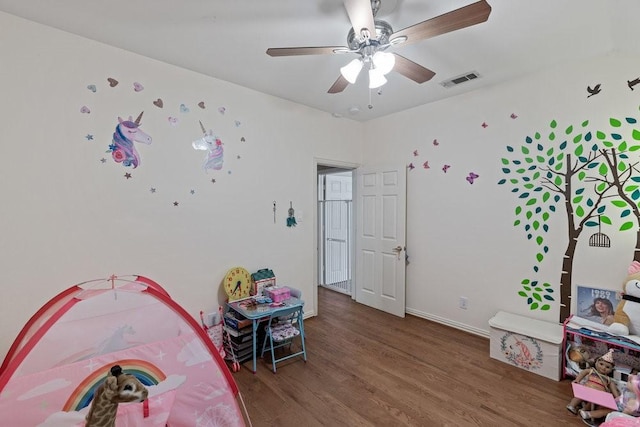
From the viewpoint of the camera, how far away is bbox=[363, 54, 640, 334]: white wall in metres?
2.52

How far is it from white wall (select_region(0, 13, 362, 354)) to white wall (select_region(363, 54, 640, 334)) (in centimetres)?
151

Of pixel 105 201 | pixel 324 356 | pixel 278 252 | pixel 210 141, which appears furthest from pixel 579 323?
pixel 105 201

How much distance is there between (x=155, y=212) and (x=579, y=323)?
144 inches

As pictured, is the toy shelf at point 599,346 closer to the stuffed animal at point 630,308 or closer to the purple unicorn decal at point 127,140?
the stuffed animal at point 630,308

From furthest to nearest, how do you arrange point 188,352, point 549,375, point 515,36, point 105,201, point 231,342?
point 231,342 < point 549,375 < point 105,201 < point 515,36 < point 188,352

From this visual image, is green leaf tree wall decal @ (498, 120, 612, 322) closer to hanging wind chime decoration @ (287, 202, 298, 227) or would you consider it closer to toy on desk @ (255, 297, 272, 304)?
hanging wind chime decoration @ (287, 202, 298, 227)

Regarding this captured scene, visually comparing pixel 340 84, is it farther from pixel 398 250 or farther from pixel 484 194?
pixel 398 250

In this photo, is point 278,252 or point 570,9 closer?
point 570,9

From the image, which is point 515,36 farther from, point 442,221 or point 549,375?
point 549,375

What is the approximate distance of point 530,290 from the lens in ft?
9.55

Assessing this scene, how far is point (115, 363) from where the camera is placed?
5.41 feet

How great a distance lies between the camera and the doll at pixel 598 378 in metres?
2.06

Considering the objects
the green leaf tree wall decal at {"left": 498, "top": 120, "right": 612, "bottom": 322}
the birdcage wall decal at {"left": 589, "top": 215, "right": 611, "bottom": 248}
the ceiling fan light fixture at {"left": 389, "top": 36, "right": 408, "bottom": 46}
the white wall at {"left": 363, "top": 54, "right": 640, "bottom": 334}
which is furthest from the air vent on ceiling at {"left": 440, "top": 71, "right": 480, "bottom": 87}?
the birdcage wall decal at {"left": 589, "top": 215, "right": 611, "bottom": 248}

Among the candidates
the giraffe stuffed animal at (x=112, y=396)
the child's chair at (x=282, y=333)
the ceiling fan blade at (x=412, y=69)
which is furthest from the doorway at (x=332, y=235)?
the giraffe stuffed animal at (x=112, y=396)
